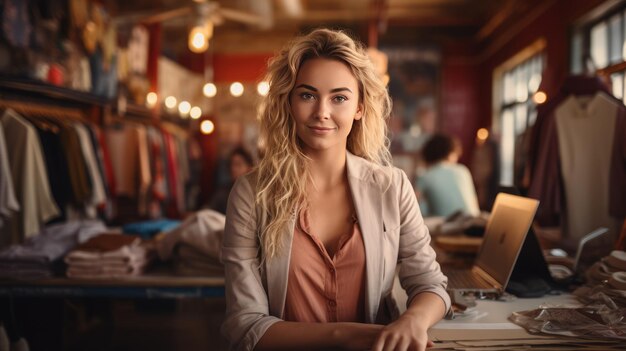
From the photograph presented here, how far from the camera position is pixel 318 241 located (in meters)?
1.49

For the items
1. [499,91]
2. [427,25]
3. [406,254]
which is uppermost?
[427,25]

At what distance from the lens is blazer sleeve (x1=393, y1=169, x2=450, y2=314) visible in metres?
1.47

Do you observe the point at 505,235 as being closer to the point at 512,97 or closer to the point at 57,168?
the point at 57,168

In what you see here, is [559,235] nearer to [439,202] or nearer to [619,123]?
[619,123]

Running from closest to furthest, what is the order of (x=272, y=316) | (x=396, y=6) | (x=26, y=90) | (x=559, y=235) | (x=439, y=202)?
(x=272, y=316)
(x=559, y=235)
(x=26, y=90)
(x=439, y=202)
(x=396, y=6)

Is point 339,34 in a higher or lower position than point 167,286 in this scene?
higher

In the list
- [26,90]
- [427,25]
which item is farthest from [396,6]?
[26,90]

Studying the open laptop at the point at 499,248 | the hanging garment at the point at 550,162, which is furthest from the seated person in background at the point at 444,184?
the open laptop at the point at 499,248

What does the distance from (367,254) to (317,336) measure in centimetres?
29

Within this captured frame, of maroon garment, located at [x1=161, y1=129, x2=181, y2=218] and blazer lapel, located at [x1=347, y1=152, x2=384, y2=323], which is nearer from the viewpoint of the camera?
blazer lapel, located at [x1=347, y1=152, x2=384, y2=323]

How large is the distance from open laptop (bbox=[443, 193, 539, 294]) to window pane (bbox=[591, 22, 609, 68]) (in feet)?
11.3

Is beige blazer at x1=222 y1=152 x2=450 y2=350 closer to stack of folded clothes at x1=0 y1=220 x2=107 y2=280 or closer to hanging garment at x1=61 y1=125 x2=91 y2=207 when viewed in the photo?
stack of folded clothes at x1=0 y1=220 x2=107 y2=280

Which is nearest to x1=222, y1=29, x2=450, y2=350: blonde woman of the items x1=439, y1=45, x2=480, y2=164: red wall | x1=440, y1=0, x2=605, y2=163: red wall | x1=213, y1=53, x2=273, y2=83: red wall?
x1=440, y1=0, x2=605, y2=163: red wall

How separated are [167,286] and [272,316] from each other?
1.10 m
